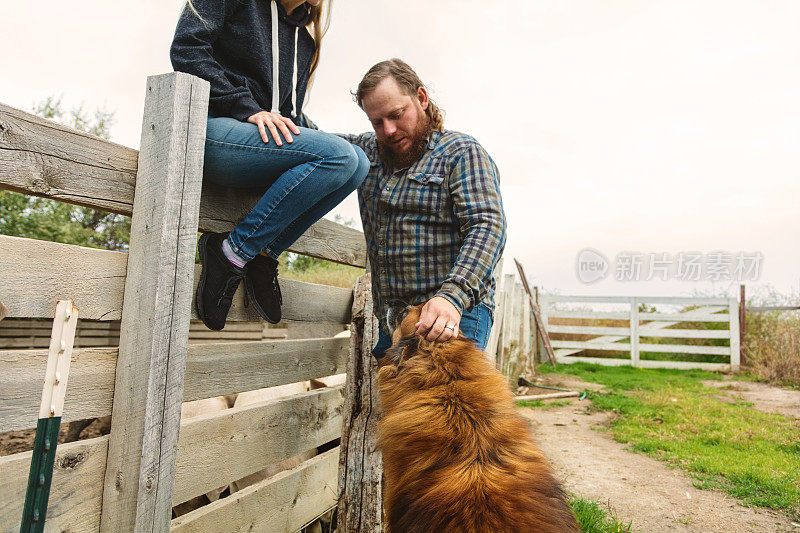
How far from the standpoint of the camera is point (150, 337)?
173 centimetres

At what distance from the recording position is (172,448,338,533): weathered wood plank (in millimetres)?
2250

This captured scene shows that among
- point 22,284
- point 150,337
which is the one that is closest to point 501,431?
point 150,337

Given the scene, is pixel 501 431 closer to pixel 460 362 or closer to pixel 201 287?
pixel 460 362

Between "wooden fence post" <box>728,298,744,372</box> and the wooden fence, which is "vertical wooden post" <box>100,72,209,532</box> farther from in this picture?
"wooden fence post" <box>728,298,744,372</box>

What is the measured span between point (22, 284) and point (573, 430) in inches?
251

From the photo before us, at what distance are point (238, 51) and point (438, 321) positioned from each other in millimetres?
1355

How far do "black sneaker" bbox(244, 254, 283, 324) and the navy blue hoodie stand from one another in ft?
2.13

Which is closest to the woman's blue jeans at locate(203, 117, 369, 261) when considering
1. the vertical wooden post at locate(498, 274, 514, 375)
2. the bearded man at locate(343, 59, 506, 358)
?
the bearded man at locate(343, 59, 506, 358)

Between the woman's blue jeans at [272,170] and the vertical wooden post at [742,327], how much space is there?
15.3 metres

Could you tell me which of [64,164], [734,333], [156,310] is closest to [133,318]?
[156,310]

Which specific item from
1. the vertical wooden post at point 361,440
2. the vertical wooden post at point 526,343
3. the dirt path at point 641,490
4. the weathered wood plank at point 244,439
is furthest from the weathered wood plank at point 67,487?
the vertical wooden post at point 526,343

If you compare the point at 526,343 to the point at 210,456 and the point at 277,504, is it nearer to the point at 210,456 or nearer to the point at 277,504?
the point at 277,504

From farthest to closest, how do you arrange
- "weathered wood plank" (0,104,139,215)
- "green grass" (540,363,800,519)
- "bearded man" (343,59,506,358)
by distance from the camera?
"green grass" (540,363,800,519) < "bearded man" (343,59,506,358) < "weathered wood plank" (0,104,139,215)

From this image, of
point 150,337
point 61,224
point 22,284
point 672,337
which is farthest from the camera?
point 672,337
